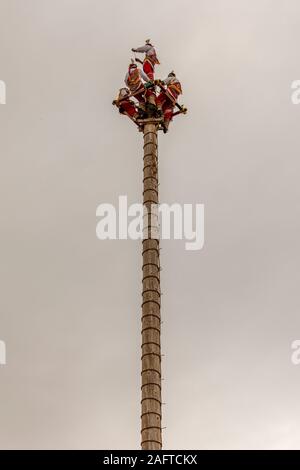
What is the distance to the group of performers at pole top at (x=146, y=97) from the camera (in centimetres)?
3791

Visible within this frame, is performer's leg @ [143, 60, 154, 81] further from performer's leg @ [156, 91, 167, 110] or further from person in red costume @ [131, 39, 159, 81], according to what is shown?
performer's leg @ [156, 91, 167, 110]

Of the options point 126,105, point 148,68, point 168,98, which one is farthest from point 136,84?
point 148,68

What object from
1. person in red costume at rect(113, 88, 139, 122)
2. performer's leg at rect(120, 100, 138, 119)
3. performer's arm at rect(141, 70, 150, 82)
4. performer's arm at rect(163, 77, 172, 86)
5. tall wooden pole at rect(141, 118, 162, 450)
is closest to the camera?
tall wooden pole at rect(141, 118, 162, 450)

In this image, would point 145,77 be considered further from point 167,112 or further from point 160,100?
point 167,112

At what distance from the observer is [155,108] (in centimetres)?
3800

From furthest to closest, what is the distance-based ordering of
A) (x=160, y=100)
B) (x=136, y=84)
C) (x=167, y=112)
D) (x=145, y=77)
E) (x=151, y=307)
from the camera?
(x=145, y=77) → (x=167, y=112) → (x=160, y=100) → (x=136, y=84) → (x=151, y=307)

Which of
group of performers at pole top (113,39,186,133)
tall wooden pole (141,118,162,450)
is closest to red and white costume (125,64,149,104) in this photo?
group of performers at pole top (113,39,186,133)

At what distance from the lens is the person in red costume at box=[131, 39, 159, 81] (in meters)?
40.2

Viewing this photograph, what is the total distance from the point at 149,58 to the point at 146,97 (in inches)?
146

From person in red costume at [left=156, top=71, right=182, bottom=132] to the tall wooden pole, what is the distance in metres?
1.12

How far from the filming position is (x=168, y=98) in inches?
1505

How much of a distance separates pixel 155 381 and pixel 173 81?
16519 millimetres

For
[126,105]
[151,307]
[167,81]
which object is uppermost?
[167,81]
